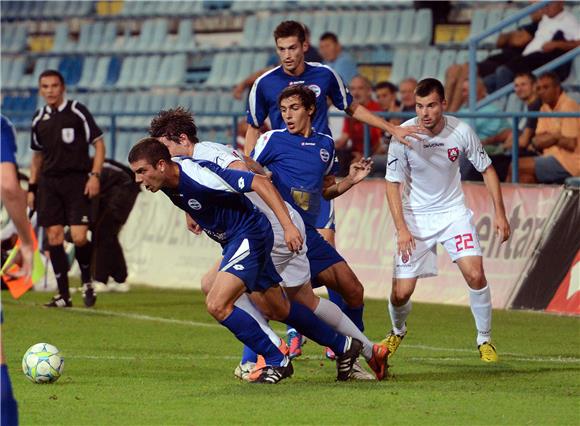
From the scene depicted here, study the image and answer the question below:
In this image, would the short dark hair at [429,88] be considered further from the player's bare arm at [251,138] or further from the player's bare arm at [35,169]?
the player's bare arm at [35,169]

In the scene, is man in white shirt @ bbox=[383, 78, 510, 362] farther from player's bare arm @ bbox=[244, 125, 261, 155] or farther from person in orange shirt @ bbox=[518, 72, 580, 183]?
person in orange shirt @ bbox=[518, 72, 580, 183]

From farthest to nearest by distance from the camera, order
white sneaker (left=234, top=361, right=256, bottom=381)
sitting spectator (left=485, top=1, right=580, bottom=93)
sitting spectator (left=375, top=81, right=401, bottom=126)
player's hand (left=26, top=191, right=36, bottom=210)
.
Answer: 1. sitting spectator (left=375, top=81, right=401, bottom=126)
2. sitting spectator (left=485, top=1, right=580, bottom=93)
3. player's hand (left=26, top=191, right=36, bottom=210)
4. white sneaker (left=234, top=361, right=256, bottom=381)

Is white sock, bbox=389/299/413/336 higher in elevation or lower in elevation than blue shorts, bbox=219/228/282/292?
lower

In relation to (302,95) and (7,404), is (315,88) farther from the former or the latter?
(7,404)

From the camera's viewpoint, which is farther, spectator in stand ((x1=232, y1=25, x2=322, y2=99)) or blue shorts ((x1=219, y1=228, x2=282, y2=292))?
spectator in stand ((x1=232, y1=25, x2=322, y2=99))

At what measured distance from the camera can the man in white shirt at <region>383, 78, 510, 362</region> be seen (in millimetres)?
9109

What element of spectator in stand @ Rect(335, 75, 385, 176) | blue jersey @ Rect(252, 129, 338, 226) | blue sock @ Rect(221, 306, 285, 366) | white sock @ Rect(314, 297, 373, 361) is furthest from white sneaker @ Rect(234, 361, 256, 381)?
spectator in stand @ Rect(335, 75, 385, 176)

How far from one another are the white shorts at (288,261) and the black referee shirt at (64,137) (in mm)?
5486

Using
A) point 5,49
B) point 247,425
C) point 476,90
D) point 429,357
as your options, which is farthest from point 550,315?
point 5,49

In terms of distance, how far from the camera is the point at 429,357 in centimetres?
940

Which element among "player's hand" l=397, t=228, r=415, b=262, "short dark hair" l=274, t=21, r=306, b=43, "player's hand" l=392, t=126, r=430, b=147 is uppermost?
"short dark hair" l=274, t=21, r=306, b=43

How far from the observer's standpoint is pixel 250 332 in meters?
7.66

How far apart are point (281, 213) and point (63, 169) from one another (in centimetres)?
607

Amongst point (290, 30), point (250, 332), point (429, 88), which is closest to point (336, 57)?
point (290, 30)
